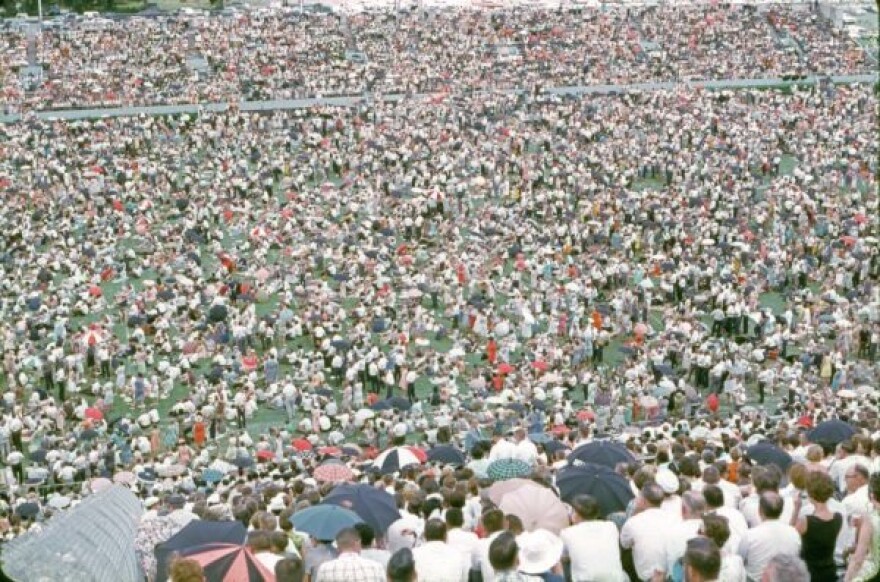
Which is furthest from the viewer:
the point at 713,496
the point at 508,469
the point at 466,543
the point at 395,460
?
the point at 395,460

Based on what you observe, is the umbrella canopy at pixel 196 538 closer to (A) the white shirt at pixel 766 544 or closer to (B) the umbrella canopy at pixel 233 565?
(B) the umbrella canopy at pixel 233 565

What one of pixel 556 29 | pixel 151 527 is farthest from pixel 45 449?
pixel 556 29

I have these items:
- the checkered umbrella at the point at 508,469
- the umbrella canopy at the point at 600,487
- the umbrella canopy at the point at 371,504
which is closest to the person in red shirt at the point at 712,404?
the checkered umbrella at the point at 508,469

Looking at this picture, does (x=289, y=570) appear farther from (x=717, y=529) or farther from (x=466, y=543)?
(x=717, y=529)

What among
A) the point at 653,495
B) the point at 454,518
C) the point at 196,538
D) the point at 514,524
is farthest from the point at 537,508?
the point at 196,538

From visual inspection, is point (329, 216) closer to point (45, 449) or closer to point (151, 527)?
point (45, 449)
